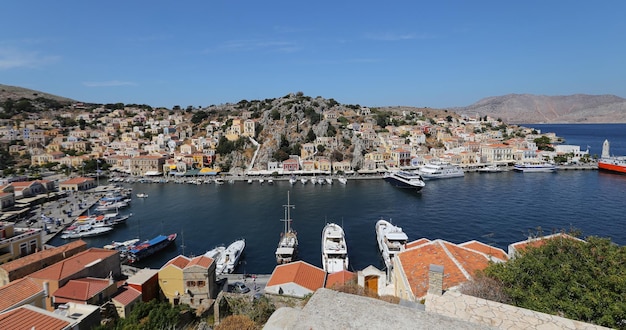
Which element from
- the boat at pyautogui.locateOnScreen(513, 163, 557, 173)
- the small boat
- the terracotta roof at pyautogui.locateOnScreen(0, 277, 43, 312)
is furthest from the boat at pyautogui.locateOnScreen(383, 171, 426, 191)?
the terracotta roof at pyautogui.locateOnScreen(0, 277, 43, 312)

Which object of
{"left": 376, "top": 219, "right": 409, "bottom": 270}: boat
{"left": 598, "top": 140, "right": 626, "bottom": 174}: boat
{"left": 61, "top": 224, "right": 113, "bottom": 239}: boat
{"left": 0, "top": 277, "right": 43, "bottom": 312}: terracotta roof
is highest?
{"left": 598, "top": 140, "right": 626, "bottom": 174}: boat

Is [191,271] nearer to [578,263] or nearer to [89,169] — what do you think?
[578,263]

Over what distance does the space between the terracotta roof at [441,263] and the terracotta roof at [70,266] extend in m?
12.7

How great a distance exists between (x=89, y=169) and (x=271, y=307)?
5496 cm

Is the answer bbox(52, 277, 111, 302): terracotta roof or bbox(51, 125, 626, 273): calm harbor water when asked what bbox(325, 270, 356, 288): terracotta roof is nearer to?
bbox(51, 125, 626, 273): calm harbor water

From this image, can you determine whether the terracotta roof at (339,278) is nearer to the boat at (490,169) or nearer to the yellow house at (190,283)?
the yellow house at (190,283)

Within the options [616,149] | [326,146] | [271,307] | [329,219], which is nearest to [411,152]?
[326,146]

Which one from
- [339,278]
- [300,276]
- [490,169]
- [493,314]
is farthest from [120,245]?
[490,169]

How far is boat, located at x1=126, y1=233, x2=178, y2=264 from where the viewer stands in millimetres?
21406

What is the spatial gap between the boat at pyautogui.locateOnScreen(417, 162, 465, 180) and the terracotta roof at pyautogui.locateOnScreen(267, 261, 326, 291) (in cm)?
3750

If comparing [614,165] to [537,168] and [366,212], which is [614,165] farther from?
[366,212]

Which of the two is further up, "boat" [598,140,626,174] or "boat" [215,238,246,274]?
"boat" [598,140,626,174]

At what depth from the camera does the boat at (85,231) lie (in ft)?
84.4

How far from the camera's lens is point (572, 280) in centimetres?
657
